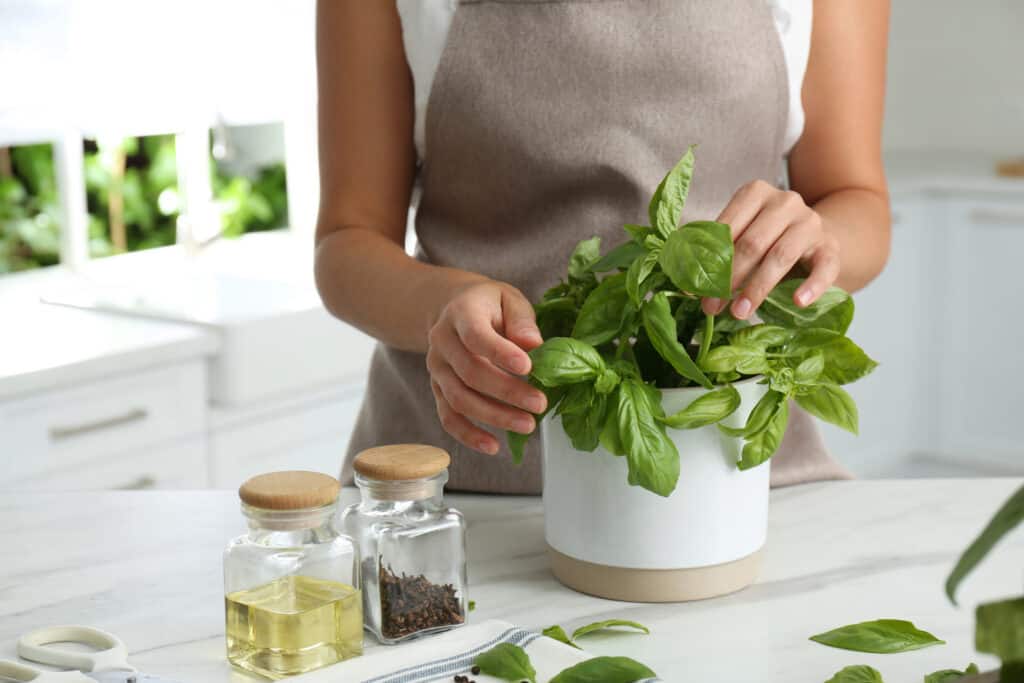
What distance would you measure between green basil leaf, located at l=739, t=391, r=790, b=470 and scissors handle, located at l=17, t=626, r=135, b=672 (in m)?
0.41

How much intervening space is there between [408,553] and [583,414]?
5.5 inches

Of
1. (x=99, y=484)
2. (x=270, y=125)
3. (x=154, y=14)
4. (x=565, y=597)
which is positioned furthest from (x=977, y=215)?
(x=565, y=597)

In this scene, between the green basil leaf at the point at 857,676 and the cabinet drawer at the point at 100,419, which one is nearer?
the green basil leaf at the point at 857,676

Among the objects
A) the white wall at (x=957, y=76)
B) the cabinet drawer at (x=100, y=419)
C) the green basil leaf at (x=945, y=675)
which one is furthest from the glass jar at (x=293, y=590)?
the white wall at (x=957, y=76)

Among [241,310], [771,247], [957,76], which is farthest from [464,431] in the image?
[957,76]

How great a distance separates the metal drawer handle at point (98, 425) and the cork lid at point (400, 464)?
1.65 metres

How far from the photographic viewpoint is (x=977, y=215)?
12.6ft

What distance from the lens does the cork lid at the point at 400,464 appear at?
2.69 ft

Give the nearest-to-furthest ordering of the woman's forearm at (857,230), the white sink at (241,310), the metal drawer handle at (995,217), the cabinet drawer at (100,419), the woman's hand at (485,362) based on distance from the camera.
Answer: the woman's hand at (485,362) < the woman's forearm at (857,230) < the cabinet drawer at (100,419) < the white sink at (241,310) < the metal drawer handle at (995,217)

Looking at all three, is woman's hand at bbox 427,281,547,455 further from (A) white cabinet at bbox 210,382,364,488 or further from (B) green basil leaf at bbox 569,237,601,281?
(A) white cabinet at bbox 210,382,364,488

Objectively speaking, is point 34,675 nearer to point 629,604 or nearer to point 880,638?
point 629,604

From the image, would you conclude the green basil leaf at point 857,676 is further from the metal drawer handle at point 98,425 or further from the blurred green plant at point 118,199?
the blurred green plant at point 118,199

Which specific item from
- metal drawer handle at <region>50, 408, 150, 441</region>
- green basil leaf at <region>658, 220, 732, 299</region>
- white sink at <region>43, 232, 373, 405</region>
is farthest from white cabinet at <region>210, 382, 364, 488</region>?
green basil leaf at <region>658, 220, 732, 299</region>

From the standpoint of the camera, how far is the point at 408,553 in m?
0.85
